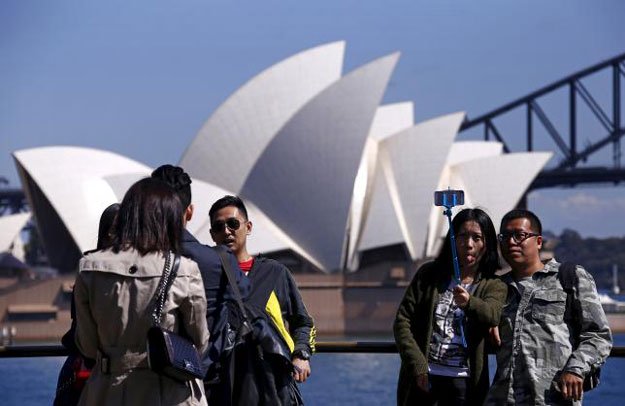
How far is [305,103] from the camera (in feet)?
104

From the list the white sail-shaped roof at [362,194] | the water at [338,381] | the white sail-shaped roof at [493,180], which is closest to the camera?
the water at [338,381]

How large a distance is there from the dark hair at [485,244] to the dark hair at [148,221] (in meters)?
1.09

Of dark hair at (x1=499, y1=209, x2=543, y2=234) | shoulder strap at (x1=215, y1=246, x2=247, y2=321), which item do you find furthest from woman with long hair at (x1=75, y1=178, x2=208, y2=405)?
dark hair at (x1=499, y1=209, x2=543, y2=234)

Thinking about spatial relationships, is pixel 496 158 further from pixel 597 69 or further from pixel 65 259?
pixel 597 69

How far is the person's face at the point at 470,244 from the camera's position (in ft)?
12.5

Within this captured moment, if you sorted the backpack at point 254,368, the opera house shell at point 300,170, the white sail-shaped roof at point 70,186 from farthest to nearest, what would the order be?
the white sail-shaped roof at point 70,186
the opera house shell at point 300,170
the backpack at point 254,368

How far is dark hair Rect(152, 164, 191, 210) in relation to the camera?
3.34 meters

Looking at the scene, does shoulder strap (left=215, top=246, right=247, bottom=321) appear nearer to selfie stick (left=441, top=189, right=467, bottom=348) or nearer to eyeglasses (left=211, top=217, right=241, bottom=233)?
eyeglasses (left=211, top=217, right=241, bottom=233)

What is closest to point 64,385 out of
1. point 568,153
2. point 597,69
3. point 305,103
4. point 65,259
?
point 305,103

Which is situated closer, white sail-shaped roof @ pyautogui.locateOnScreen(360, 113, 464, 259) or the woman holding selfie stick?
the woman holding selfie stick

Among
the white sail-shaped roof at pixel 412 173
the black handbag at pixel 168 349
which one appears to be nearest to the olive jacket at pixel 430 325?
the black handbag at pixel 168 349

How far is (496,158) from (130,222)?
34.9 m

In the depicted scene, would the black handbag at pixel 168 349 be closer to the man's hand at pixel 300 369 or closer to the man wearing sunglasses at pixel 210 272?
the man wearing sunglasses at pixel 210 272

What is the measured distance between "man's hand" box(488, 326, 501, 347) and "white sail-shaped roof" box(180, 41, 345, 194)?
28574mm
